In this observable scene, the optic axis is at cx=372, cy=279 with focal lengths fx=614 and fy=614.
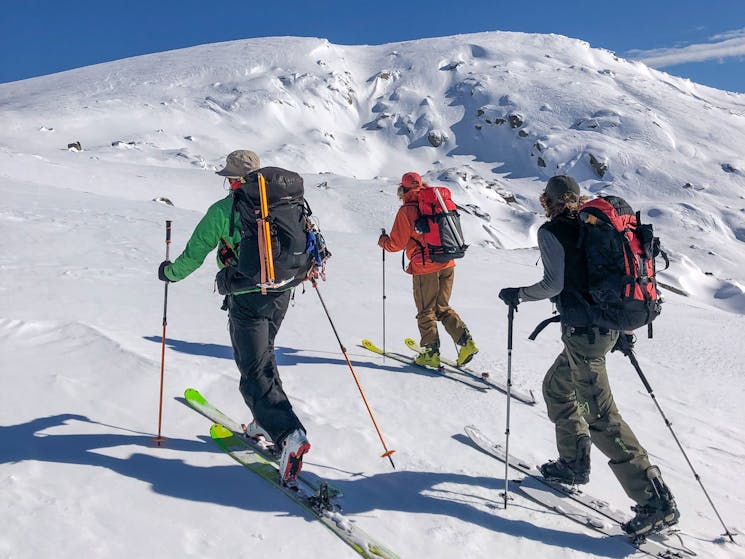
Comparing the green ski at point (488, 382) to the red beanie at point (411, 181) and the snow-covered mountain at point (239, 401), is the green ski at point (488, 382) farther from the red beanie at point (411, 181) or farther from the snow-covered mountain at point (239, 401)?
the red beanie at point (411, 181)

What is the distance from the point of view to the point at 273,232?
13.4 feet

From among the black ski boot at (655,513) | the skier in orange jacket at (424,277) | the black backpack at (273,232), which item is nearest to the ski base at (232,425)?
the black backpack at (273,232)

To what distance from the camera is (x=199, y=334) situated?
26.0 ft

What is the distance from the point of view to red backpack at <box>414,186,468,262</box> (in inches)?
271

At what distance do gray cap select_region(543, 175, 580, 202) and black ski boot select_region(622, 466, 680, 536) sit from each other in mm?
1953

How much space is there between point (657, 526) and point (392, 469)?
1877mm

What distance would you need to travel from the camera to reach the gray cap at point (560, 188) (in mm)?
4211

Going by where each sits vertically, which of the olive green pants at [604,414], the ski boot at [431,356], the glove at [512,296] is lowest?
the olive green pants at [604,414]

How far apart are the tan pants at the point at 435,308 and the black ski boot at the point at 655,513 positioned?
346cm

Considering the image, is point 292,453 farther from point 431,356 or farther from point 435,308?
point 435,308

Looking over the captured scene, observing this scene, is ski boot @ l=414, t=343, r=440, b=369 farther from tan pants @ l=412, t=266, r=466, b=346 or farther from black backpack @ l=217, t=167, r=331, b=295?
black backpack @ l=217, t=167, r=331, b=295

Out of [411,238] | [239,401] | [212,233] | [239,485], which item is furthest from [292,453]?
[411,238]

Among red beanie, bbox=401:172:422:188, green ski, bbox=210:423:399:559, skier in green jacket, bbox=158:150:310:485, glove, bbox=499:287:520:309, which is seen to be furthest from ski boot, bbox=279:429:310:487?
red beanie, bbox=401:172:422:188

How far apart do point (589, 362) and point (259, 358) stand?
229cm
